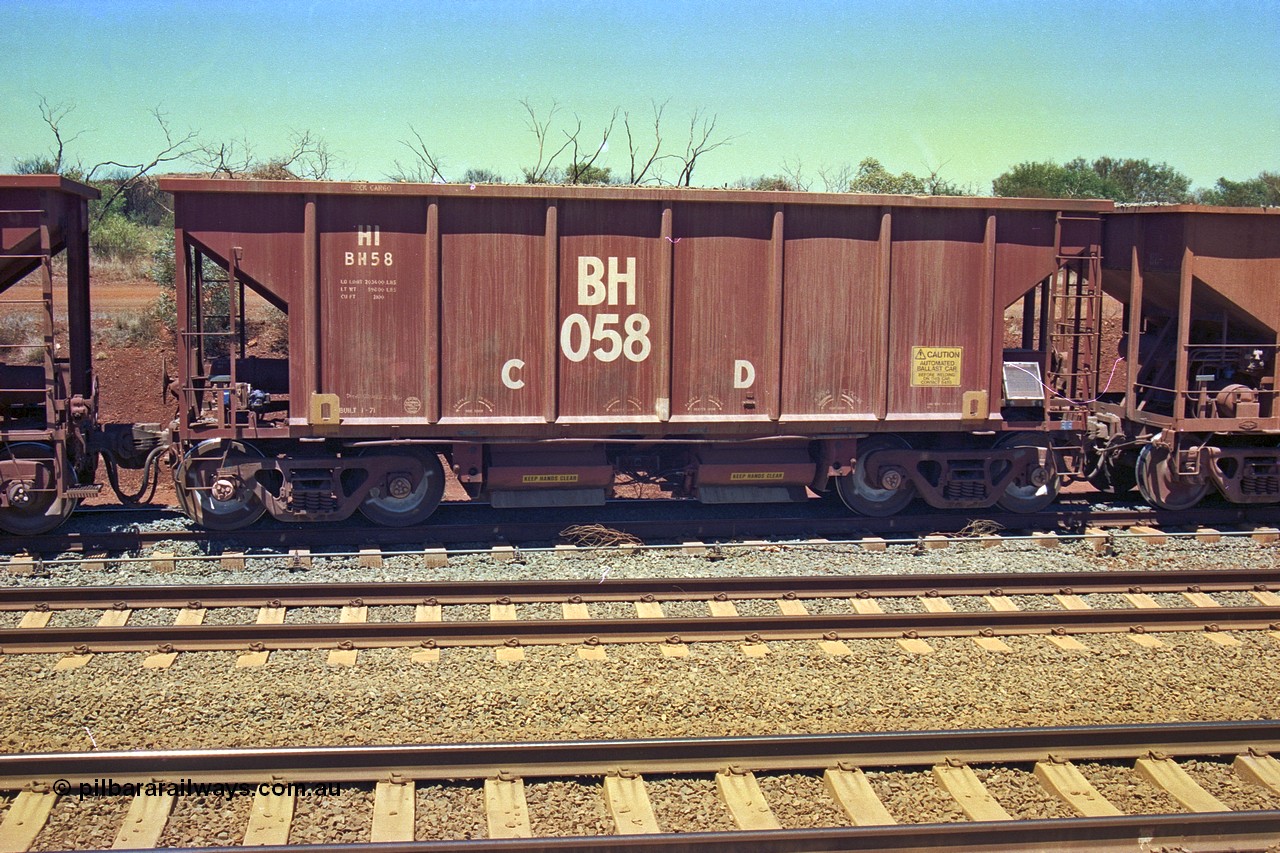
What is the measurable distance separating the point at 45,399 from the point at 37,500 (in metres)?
1.13

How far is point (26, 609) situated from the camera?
9273 mm

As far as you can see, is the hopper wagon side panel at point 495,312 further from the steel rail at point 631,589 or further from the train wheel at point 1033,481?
the train wheel at point 1033,481

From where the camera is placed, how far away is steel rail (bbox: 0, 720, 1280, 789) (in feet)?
20.1

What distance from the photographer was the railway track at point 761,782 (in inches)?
222

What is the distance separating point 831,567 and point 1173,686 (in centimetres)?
347

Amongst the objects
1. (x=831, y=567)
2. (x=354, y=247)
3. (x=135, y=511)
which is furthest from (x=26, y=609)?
(x=831, y=567)

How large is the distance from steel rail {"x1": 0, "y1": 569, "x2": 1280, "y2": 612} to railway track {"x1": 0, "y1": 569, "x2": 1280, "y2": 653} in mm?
12

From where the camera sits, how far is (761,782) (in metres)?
6.34

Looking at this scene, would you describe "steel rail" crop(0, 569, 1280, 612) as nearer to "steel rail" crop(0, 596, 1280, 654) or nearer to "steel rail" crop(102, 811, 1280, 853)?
"steel rail" crop(0, 596, 1280, 654)

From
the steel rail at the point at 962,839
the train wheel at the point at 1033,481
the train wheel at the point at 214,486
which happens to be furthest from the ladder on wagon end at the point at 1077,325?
the train wheel at the point at 214,486

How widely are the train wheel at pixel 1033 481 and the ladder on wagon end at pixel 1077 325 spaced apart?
449mm

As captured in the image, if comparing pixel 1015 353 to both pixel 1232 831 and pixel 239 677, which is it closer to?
pixel 1232 831
